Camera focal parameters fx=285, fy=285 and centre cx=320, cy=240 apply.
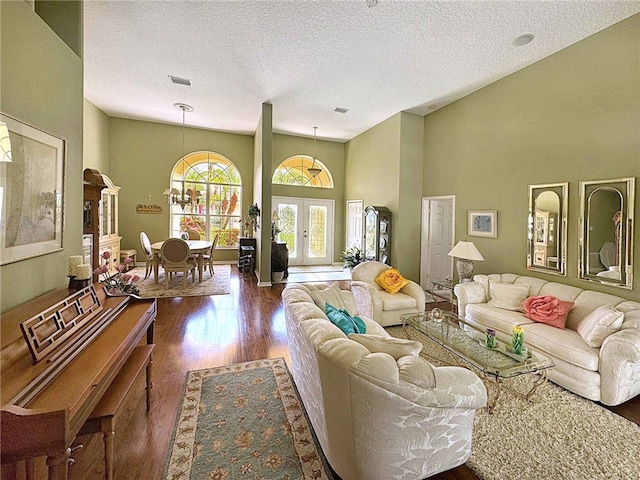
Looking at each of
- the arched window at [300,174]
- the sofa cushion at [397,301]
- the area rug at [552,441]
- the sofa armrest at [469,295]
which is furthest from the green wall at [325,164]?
the area rug at [552,441]

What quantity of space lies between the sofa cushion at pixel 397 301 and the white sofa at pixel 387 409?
211 cm

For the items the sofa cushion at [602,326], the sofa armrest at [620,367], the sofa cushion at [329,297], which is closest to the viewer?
the sofa armrest at [620,367]

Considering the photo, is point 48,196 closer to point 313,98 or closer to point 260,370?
point 260,370

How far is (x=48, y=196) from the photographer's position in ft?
7.01

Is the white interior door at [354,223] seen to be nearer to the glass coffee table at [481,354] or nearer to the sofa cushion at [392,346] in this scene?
the glass coffee table at [481,354]

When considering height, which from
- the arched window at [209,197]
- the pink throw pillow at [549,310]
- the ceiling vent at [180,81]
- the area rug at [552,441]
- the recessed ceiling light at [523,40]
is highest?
the ceiling vent at [180,81]

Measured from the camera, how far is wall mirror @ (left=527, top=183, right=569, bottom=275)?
3.64 meters

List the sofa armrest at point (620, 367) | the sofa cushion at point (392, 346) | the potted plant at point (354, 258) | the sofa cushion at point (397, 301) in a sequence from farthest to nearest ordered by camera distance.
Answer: the potted plant at point (354, 258), the sofa cushion at point (397, 301), the sofa armrest at point (620, 367), the sofa cushion at point (392, 346)

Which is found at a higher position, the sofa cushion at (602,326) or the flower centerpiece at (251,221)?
the flower centerpiece at (251,221)

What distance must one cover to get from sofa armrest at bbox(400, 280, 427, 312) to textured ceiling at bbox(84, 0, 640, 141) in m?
3.17

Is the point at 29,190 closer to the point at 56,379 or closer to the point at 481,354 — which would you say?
the point at 56,379

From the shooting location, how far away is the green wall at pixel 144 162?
24.5ft

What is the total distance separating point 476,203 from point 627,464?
381 cm

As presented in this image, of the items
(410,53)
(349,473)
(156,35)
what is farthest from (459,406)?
(156,35)
